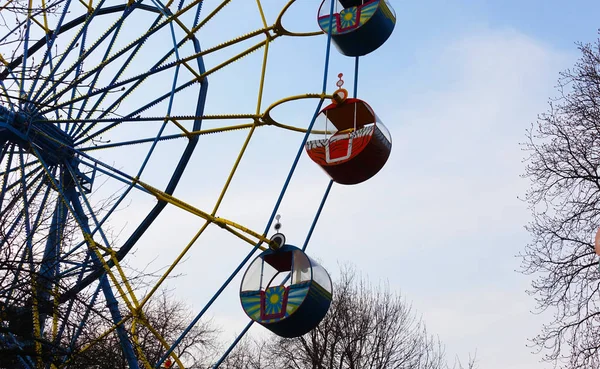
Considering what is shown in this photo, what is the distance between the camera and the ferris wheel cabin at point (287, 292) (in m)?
8.84

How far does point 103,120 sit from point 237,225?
2.19m

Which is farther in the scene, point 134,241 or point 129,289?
point 134,241

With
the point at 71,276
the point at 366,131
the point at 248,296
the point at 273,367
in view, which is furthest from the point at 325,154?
the point at 273,367

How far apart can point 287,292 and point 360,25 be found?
418 centimetres

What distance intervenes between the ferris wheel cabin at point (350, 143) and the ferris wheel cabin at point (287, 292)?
1.28m

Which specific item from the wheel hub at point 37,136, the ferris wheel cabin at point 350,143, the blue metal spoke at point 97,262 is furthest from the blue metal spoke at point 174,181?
the ferris wheel cabin at point 350,143

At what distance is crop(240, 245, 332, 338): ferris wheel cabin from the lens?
8836 millimetres

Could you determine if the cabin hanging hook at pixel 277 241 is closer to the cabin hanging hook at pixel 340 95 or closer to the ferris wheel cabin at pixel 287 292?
the ferris wheel cabin at pixel 287 292

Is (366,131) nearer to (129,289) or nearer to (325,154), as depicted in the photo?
(325,154)

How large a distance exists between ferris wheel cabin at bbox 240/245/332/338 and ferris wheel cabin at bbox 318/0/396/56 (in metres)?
3.38

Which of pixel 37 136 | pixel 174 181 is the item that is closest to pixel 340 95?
pixel 174 181

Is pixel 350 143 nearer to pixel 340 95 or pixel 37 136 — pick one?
pixel 340 95

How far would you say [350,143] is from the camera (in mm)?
9672

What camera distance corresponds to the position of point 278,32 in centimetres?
1069
